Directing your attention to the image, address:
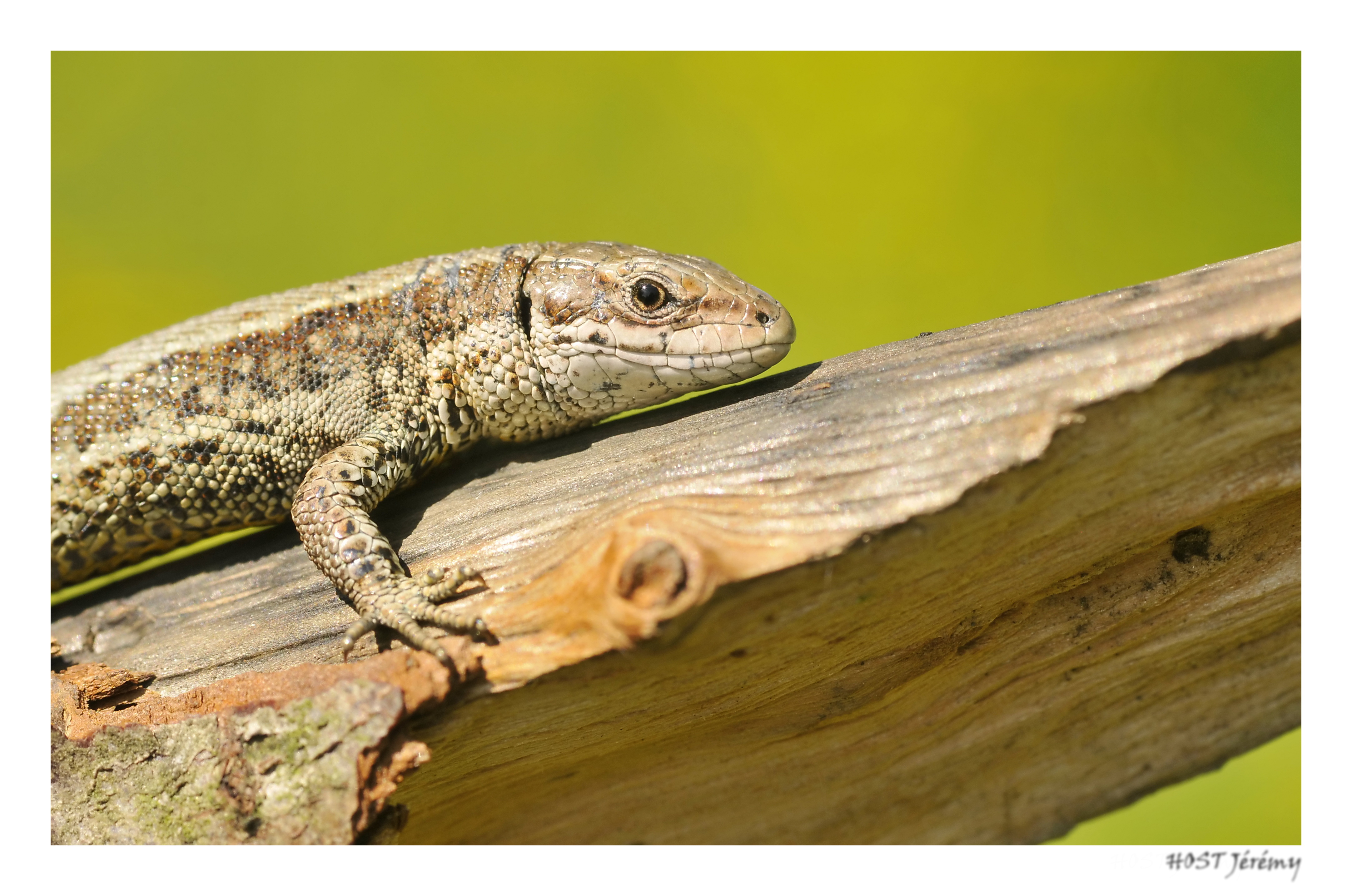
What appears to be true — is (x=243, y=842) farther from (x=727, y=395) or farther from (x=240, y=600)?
(x=727, y=395)

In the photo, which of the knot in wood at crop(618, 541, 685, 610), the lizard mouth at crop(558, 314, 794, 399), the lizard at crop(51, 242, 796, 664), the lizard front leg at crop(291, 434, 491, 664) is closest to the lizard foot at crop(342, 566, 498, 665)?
the lizard front leg at crop(291, 434, 491, 664)

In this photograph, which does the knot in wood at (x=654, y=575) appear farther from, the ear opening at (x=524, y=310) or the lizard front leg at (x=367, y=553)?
the ear opening at (x=524, y=310)

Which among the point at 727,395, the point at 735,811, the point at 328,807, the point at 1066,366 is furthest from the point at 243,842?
the point at 1066,366

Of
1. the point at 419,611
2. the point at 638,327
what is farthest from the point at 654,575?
the point at 638,327

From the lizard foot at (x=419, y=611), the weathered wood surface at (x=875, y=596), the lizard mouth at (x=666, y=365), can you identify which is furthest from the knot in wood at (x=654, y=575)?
the lizard mouth at (x=666, y=365)

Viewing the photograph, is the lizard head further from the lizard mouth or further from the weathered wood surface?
the weathered wood surface
